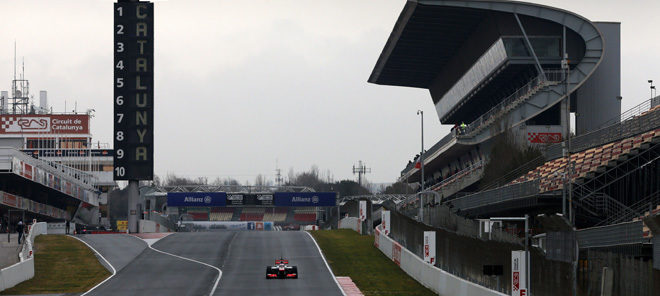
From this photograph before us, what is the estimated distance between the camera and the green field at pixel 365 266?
42750 mm

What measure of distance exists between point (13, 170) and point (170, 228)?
25.5 meters

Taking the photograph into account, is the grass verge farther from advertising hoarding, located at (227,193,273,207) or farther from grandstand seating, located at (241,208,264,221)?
grandstand seating, located at (241,208,264,221)

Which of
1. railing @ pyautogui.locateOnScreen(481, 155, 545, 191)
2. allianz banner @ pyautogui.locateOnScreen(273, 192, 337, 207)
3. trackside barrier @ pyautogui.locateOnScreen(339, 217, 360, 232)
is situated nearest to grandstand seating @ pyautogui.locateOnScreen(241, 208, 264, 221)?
allianz banner @ pyautogui.locateOnScreen(273, 192, 337, 207)

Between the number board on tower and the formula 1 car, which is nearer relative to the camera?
the formula 1 car

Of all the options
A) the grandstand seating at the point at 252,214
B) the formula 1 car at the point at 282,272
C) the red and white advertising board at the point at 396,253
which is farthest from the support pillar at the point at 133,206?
the grandstand seating at the point at 252,214

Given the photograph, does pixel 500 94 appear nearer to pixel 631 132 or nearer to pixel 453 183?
pixel 453 183

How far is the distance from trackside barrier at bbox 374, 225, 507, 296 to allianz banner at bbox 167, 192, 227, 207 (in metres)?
58.3

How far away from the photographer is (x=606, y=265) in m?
22.5

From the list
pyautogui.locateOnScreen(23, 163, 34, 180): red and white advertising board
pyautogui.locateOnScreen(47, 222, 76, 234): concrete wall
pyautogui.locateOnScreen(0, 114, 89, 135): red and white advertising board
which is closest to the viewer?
pyautogui.locateOnScreen(23, 163, 34, 180): red and white advertising board

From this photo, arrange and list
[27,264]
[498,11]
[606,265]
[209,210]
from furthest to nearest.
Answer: [209,210]
[498,11]
[27,264]
[606,265]

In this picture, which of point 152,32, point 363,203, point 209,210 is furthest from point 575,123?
point 209,210

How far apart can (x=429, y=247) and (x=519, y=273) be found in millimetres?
14908

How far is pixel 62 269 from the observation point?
5244 centimetres

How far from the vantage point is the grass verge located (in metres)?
44.7
